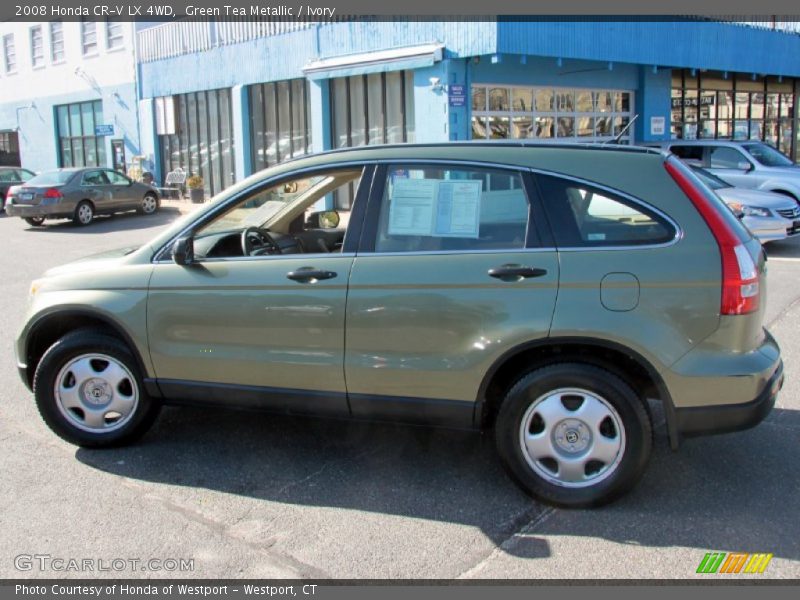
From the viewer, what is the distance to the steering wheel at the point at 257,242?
4.54 m

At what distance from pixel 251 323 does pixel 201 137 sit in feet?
69.4

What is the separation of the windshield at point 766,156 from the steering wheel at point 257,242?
11.6 meters

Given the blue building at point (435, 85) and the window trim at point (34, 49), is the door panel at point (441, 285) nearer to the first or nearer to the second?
the blue building at point (435, 85)

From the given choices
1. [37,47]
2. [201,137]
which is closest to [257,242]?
[201,137]

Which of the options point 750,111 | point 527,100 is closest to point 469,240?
point 527,100

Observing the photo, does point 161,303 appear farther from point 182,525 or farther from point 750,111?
point 750,111

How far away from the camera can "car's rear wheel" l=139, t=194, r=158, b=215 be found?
67.9 feet

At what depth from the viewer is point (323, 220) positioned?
210 inches

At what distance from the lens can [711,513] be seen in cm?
366

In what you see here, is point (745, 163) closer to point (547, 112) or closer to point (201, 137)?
point (547, 112)

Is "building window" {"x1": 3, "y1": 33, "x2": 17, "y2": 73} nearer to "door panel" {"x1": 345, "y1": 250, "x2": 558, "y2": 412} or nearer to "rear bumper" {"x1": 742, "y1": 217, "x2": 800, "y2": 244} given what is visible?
"rear bumper" {"x1": 742, "y1": 217, "x2": 800, "y2": 244}

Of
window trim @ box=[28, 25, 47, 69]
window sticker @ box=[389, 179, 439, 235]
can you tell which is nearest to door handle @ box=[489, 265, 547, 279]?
window sticker @ box=[389, 179, 439, 235]

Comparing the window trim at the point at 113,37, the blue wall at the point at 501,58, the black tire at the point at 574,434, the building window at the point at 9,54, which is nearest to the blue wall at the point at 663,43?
the blue wall at the point at 501,58

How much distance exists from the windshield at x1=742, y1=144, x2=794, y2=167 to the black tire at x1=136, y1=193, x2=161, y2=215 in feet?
49.3
